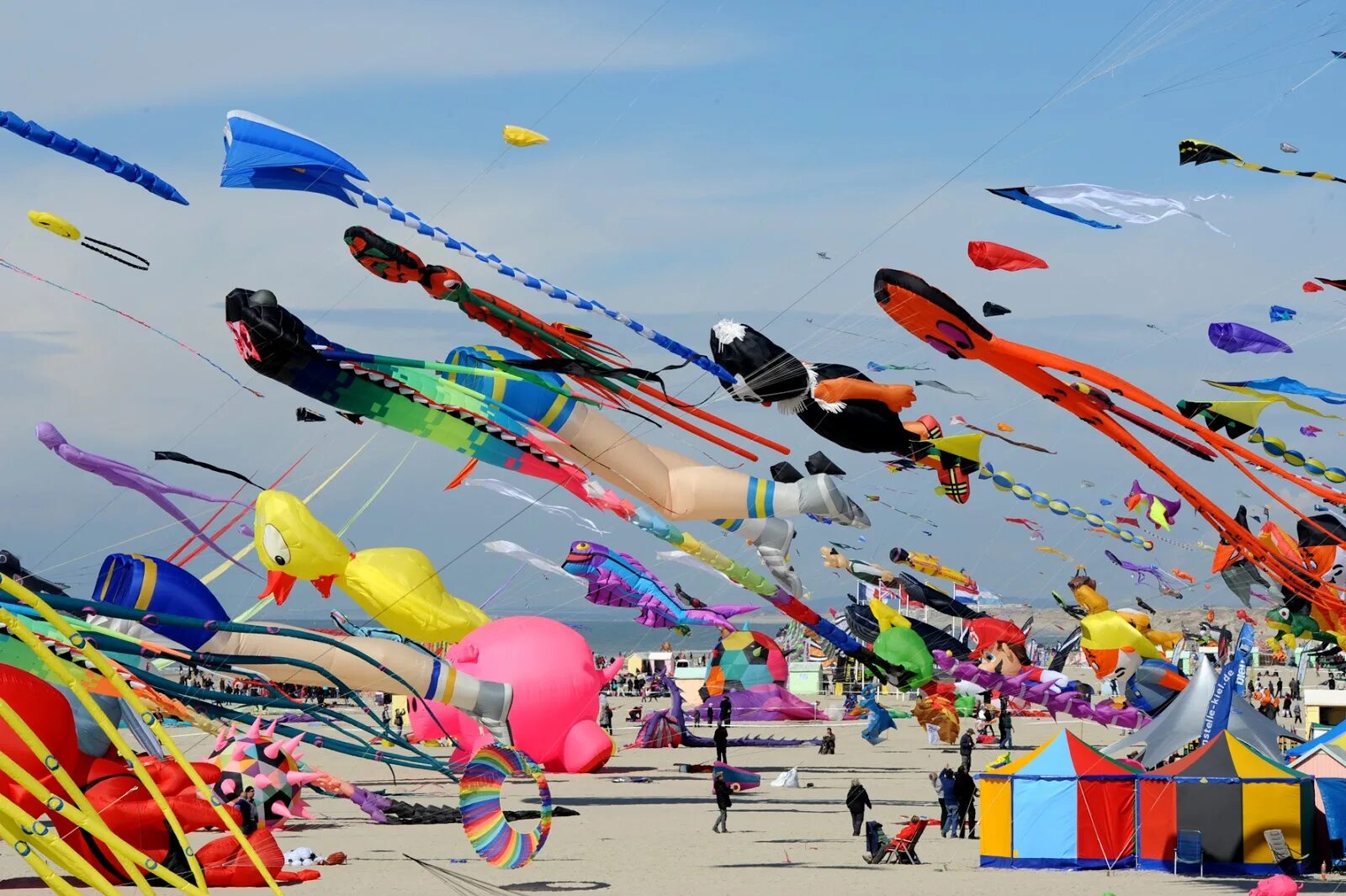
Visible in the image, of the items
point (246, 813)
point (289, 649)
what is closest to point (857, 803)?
point (246, 813)

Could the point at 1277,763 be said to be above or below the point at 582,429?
below

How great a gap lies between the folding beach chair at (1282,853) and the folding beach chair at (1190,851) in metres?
0.72

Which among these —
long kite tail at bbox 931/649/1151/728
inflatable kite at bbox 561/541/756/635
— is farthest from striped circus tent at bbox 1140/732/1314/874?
inflatable kite at bbox 561/541/756/635

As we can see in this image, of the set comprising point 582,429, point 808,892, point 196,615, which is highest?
point 582,429

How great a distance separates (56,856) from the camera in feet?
28.4

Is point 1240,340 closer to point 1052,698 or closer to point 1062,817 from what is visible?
point 1062,817

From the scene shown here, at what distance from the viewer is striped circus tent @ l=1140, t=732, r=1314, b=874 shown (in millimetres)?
17375

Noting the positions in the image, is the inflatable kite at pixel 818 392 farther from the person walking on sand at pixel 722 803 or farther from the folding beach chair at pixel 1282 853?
the person walking on sand at pixel 722 803

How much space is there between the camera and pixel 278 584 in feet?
72.2

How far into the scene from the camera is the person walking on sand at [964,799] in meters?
21.2

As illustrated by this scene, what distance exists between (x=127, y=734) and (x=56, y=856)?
16.9m

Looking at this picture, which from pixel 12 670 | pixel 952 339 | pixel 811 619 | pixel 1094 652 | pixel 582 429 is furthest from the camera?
pixel 1094 652

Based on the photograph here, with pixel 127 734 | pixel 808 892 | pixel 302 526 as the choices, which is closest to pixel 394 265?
pixel 302 526

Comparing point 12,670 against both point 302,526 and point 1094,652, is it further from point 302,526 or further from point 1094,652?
point 1094,652
